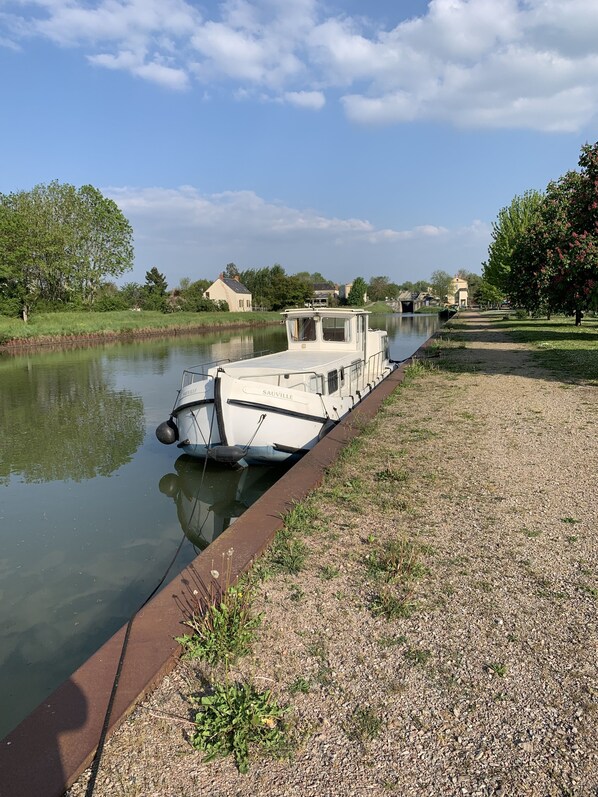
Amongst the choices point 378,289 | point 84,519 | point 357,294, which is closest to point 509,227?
point 84,519

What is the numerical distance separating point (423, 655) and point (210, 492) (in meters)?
6.54

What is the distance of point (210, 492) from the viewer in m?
9.20

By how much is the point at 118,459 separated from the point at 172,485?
2234 millimetres

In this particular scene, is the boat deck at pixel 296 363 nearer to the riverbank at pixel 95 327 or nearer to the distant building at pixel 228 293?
the riverbank at pixel 95 327

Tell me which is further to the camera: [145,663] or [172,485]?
[172,485]

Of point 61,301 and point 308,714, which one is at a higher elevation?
point 61,301

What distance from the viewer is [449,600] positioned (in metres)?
3.69

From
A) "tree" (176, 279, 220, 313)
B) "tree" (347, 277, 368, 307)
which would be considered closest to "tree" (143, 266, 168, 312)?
"tree" (176, 279, 220, 313)

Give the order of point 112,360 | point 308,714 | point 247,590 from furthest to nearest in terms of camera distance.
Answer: point 112,360 < point 247,590 < point 308,714

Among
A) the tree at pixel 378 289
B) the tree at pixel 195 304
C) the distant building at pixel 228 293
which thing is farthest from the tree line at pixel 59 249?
the tree at pixel 378 289

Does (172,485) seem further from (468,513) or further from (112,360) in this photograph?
(112,360)

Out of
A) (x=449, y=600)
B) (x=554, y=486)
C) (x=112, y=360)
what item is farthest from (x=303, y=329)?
(x=112, y=360)

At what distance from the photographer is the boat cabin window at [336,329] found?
13289 mm

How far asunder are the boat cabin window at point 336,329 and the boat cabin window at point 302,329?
0.32 m
